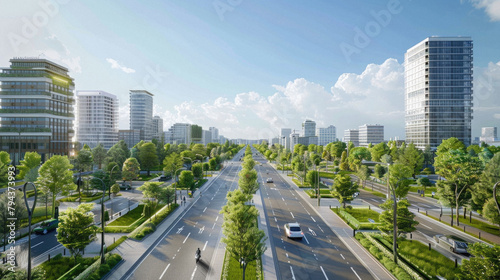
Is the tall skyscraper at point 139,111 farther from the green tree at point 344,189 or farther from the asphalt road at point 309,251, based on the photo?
the green tree at point 344,189

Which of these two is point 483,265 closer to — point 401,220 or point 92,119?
point 401,220

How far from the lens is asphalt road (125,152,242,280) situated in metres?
21.7

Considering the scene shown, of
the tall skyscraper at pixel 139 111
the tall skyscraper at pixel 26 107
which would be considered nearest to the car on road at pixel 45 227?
the tall skyscraper at pixel 26 107

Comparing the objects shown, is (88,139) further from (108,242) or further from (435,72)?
(435,72)

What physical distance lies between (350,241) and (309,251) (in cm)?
644

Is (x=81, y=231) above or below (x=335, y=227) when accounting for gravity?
above

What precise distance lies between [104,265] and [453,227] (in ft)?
150

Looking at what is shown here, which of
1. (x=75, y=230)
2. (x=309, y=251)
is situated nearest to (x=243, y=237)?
(x=309, y=251)

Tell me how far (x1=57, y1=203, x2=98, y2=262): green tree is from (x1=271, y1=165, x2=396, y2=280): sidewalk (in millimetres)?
28110

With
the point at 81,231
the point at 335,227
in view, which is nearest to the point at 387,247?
the point at 335,227

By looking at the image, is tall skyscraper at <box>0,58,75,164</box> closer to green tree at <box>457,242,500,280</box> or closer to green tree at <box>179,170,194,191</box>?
green tree at <box>179,170,194,191</box>

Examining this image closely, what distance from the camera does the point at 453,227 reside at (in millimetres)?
34594

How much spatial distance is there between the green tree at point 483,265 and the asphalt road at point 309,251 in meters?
7.20

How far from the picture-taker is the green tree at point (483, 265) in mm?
15547
